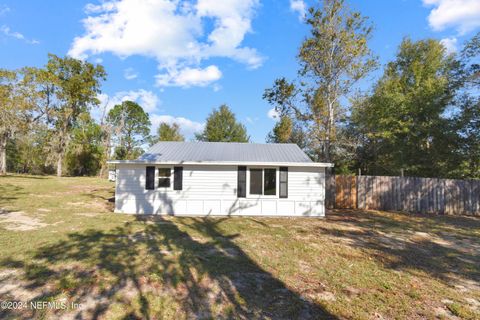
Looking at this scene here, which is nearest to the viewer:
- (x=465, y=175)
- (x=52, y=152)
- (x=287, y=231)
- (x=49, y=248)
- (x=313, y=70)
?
(x=49, y=248)

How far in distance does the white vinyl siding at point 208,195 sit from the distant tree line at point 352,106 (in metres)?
5.97

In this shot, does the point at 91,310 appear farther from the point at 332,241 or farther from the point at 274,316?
the point at 332,241

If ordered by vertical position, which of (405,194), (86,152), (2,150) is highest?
(86,152)

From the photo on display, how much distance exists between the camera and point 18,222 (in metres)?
8.25

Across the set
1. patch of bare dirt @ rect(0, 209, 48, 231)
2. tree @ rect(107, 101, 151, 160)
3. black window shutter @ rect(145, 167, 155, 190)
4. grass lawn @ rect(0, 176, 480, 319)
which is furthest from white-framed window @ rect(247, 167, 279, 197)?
tree @ rect(107, 101, 151, 160)

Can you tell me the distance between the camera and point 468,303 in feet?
13.3

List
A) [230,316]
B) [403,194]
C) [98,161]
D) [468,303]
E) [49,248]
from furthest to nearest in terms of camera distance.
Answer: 1. [98,161]
2. [403,194]
3. [49,248]
4. [468,303]
5. [230,316]

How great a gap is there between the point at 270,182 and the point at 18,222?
29.3ft

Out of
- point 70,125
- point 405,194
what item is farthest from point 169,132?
point 405,194

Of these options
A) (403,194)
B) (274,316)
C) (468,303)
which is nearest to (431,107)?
(403,194)

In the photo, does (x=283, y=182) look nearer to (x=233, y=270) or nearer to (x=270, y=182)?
(x=270, y=182)

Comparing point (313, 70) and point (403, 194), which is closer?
point (403, 194)

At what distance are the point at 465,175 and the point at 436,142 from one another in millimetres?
2426

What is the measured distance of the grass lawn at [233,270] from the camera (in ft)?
12.2
